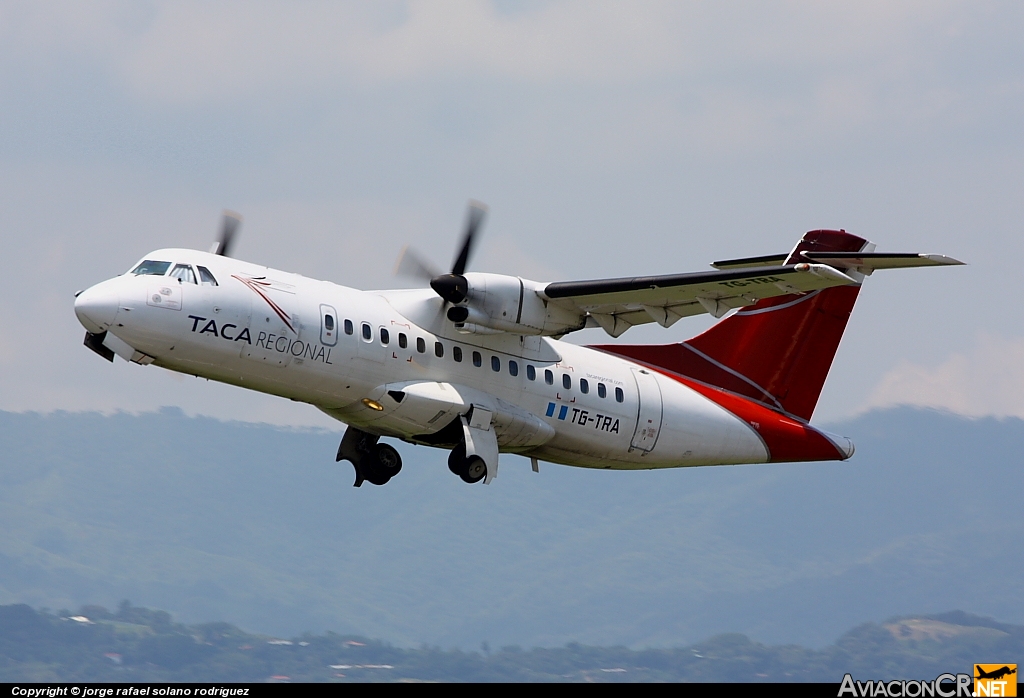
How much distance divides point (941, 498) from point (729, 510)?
1501cm

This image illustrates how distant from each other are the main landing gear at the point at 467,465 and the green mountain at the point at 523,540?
49166 millimetres

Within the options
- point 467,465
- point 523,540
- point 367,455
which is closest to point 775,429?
point 467,465

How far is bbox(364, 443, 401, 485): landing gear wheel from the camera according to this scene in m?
20.4

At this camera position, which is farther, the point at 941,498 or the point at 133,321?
the point at 941,498

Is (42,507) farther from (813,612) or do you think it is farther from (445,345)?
(445,345)

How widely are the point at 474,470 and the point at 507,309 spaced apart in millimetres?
2325

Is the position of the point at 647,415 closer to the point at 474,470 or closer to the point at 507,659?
the point at 474,470

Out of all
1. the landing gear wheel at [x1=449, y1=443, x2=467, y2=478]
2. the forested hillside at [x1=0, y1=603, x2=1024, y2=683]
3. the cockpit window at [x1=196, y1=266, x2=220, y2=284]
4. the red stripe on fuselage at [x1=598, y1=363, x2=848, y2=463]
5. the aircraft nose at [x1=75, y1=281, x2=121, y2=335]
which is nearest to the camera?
the aircraft nose at [x1=75, y1=281, x2=121, y2=335]

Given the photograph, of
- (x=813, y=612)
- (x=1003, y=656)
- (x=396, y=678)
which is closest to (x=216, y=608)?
(x=396, y=678)

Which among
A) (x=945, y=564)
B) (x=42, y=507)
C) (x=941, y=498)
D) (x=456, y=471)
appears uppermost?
(x=42, y=507)

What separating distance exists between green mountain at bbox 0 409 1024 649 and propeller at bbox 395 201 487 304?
162 feet

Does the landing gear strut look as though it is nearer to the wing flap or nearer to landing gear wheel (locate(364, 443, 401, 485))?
landing gear wheel (locate(364, 443, 401, 485))

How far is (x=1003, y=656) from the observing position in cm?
5800

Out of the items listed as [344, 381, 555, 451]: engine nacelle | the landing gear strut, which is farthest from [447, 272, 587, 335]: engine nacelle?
the landing gear strut
